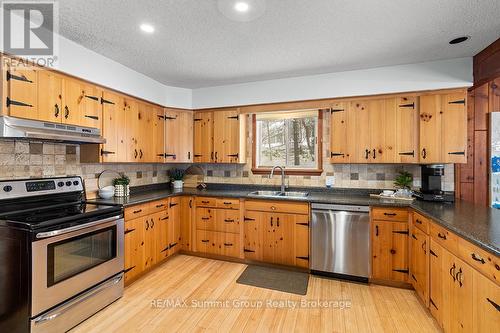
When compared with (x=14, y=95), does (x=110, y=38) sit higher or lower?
higher

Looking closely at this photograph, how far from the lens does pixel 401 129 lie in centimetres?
290

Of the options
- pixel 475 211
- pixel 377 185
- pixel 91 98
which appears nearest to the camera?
pixel 475 211

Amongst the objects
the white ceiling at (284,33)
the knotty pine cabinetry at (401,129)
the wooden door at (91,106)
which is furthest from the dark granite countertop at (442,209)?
the white ceiling at (284,33)

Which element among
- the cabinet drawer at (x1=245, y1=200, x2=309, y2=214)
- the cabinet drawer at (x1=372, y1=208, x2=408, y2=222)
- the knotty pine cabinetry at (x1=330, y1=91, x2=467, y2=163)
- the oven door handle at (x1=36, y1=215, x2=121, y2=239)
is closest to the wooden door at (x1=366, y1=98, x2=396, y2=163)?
the knotty pine cabinetry at (x1=330, y1=91, x2=467, y2=163)

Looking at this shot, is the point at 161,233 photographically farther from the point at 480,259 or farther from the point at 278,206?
the point at 480,259

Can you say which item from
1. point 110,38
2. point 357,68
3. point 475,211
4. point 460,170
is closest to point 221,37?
point 110,38

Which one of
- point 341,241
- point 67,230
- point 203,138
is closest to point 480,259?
point 341,241

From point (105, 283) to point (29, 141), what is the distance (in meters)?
1.48

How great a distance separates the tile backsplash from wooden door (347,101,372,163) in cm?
31

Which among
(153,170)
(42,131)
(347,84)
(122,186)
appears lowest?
(122,186)

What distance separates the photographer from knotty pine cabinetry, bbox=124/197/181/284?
2660 millimetres

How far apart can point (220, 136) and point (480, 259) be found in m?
3.05

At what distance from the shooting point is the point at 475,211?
2186 mm

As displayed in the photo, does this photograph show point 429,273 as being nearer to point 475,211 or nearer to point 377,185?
point 475,211
